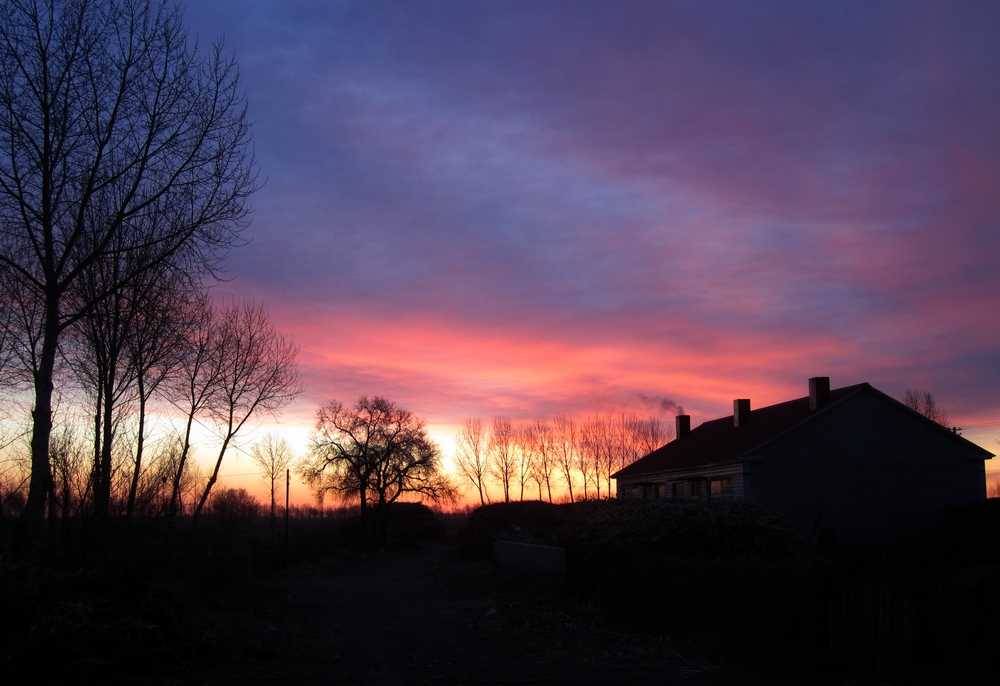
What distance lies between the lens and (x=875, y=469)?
1123 inches

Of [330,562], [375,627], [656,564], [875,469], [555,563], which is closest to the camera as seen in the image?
[656,564]

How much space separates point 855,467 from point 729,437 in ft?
20.6

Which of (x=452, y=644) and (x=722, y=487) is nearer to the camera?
(x=452, y=644)

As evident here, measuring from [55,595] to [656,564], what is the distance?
925cm

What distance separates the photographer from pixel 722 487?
98.6 feet

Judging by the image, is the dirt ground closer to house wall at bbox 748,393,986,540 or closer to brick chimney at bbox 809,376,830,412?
house wall at bbox 748,393,986,540

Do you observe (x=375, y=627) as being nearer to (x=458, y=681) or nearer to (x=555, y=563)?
(x=555, y=563)

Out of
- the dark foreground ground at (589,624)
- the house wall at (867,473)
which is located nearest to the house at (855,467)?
the house wall at (867,473)

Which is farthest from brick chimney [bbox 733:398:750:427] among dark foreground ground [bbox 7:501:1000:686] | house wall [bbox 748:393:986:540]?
dark foreground ground [bbox 7:501:1000:686]

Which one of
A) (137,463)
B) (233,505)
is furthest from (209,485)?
(233,505)

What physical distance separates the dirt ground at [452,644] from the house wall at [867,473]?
12.1 meters

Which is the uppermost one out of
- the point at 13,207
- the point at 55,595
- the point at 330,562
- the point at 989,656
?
the point at 13,207

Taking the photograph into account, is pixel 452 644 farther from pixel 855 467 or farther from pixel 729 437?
pixel 729 437

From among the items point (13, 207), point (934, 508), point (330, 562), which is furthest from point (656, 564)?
point (330, 562)
